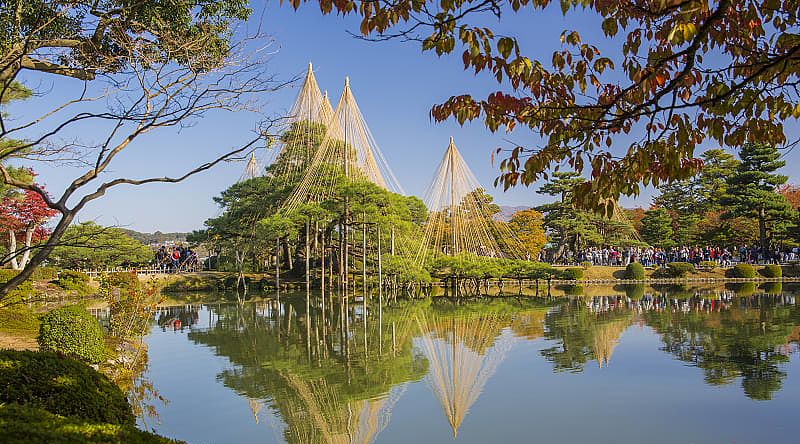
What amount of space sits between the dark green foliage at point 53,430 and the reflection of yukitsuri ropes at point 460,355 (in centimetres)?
407

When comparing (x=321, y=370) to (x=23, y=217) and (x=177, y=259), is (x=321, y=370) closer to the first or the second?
(x=23, y=217)

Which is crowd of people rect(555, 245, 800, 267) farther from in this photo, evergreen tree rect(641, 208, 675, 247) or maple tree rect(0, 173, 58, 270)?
maple tree rect(0, 173, 58, 270)

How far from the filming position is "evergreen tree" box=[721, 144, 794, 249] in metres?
29.5

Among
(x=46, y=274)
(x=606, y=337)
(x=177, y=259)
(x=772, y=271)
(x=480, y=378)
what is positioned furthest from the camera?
(x=177, y=259)

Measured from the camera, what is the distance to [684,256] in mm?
31031

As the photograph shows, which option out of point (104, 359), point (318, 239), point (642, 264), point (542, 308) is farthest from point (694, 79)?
point (642, 264)

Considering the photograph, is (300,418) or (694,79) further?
(300,418)

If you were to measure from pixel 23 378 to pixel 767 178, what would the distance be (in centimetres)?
3437

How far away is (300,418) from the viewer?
21.4ft


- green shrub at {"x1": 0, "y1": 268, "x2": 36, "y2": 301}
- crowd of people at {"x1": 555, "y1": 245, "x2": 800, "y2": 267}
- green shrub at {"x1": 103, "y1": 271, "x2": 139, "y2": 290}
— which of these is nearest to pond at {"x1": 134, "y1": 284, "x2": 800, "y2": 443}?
green shrub at {"x1": 103, "y1": 271, "x2": 139, "y2": 290}

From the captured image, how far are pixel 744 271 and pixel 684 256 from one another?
3.44 metres

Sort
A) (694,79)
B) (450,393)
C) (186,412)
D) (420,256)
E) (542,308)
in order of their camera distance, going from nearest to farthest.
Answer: (694,79) → (186,412) → (450,393) → (542,308) → (420,256)

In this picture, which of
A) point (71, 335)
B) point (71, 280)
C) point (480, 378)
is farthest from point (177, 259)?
point (480, 378)

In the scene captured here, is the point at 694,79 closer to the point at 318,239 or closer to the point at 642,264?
the point at 318,239
